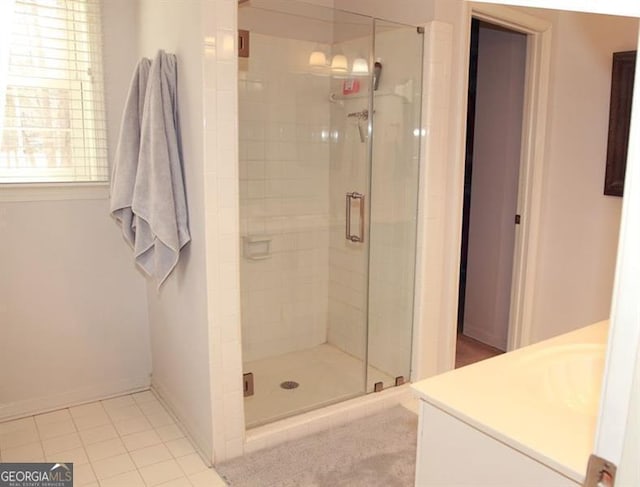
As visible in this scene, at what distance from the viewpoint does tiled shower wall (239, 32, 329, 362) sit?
3002 millimetres

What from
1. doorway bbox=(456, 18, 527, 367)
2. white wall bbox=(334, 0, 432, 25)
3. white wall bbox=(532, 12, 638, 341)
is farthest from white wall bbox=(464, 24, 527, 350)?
white wall bbox=(334, 0, 432, 25)

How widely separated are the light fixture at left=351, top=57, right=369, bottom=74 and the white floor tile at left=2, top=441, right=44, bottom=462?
2.60 metres

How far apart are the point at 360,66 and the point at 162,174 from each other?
56.0 inches

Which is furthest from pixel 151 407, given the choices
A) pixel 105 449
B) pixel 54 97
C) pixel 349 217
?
pixel 54 97

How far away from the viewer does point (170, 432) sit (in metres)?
2.62

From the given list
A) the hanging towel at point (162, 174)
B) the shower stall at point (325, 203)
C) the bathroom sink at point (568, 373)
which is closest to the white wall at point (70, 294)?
the hanging towel at point (162, 174)

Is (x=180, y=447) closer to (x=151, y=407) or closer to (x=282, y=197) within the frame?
(x=151, y=407)

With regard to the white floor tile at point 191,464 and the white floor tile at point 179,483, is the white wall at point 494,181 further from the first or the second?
the white floor tile at point 179,483

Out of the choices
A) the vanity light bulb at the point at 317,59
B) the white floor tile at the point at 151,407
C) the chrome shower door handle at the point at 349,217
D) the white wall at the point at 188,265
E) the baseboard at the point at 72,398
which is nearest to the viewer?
the white wall at the point at 188,265

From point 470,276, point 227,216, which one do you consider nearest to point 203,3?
point 227,216

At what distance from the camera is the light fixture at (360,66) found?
3.00 m

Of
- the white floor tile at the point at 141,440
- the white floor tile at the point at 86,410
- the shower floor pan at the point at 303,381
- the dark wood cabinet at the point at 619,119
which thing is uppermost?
the dark wood cabinet at the point at 619,119

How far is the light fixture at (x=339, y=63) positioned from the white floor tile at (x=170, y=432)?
2268mm

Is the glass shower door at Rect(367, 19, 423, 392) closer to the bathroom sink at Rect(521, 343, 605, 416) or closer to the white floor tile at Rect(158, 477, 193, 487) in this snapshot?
the white floor tile at Rect(158, 477, 193, 487)
